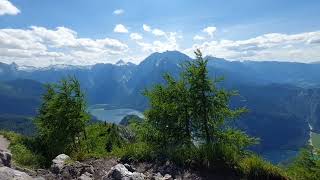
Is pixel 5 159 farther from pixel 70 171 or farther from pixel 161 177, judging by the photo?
pixel 161 177

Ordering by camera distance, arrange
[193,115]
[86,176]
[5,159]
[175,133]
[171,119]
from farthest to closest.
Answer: [171,119] → [175,133] → [193,115] → [5,159] → [86,176]

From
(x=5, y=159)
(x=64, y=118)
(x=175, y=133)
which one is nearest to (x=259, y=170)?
(x=5, y=159)

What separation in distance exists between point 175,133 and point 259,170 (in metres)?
14.0

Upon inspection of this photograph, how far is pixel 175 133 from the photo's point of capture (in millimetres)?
28000

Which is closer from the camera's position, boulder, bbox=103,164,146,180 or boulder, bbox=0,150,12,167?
boulder, bbox=103,164,146,180

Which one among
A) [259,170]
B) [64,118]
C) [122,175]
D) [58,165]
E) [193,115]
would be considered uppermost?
[193,115]

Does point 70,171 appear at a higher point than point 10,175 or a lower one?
lower

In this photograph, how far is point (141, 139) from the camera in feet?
94.1

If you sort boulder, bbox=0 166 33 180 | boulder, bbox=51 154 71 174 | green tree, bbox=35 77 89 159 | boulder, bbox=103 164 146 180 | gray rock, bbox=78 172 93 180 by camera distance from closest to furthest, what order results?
1. boulder, bbox=0 166 33 180
2. boulder, bbox=103 164 146 180
3. gray rock, bbox=78 172 93 180
4. boulder, bbox=51 154 71 174
5. green tree, bbox=35 77 89 159

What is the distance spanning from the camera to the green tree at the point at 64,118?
36438 millimetres

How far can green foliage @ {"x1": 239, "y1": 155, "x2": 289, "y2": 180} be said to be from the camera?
14.1 meters

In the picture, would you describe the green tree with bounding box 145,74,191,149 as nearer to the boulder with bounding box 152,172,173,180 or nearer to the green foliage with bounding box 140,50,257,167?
the green foliage with bounding box 140,50,257,167

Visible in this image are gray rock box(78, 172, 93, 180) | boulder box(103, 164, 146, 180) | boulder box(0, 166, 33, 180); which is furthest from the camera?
gray rock box(78, 172, 93, 180)

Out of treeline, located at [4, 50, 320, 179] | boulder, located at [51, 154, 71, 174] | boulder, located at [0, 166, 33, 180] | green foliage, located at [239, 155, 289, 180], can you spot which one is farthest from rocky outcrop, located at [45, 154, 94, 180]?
green foliage, located at [239, 155, 289, 180]
